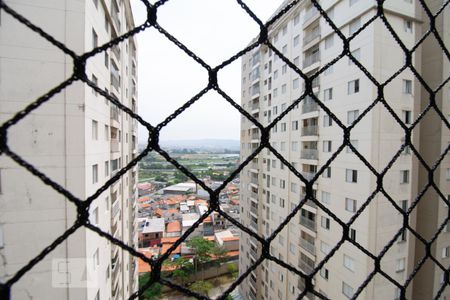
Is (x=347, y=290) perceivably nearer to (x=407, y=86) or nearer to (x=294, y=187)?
(x=294, y=187)

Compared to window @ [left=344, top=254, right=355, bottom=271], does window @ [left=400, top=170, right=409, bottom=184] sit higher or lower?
higher

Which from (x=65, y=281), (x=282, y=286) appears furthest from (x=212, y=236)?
(x=65, y=281)

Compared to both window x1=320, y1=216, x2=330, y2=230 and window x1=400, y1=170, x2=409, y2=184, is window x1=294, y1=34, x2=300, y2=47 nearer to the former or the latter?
window x1=400, y1=170, x2=409, y2=184

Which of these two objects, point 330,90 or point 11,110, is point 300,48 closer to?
point 330,90

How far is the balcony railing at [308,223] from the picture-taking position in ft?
13.0

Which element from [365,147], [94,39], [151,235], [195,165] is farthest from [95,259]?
[151,235]

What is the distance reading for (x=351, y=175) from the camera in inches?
122

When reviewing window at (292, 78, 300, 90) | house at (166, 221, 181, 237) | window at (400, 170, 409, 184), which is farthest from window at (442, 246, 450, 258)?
house at (166, 221, 181, 237)

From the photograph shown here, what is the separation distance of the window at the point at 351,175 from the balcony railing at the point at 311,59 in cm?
204

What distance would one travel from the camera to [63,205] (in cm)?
157

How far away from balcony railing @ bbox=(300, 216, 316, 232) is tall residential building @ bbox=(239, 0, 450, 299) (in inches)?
0.7

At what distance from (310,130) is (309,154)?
0.43 m

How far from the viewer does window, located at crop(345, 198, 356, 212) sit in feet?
10.1

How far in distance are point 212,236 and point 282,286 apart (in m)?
4.41
